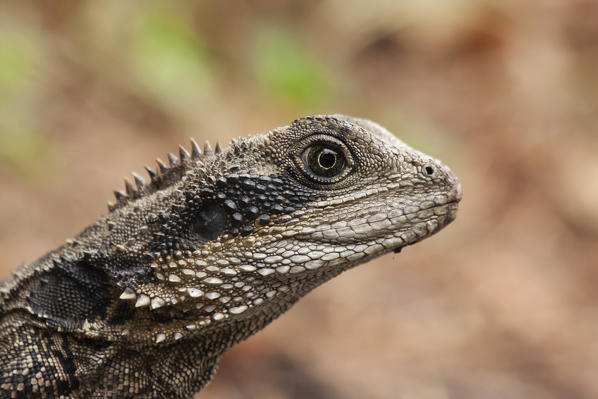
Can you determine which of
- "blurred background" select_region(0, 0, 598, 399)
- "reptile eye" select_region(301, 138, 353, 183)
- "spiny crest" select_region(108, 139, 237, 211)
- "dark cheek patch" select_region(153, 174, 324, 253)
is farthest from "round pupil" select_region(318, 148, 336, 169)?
"blurred background" select_region(0, 0, 598, 399)

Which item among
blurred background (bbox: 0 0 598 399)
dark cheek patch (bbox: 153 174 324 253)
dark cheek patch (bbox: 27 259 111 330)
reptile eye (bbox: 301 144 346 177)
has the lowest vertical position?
dark cheek patch (bbox: 27 259 111 330)

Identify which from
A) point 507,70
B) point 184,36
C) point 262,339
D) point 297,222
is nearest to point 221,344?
point 297,222

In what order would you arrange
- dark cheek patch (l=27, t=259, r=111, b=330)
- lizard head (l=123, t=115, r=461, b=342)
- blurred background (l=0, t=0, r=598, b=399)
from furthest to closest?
blurred background (l=0, t=0, r=598, b=399) < dark cheek patch (l=27, t=259, r=111, b=330) < lizard head (l=123, t=115, r=461, b=342)

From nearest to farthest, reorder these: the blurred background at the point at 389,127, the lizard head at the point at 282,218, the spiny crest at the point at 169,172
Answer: the lizard head at the point at 282,218 < the spiny crest at the point at 169,172 < the blurred background at the point at 389,127

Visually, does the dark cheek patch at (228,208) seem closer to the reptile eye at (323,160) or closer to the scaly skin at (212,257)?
the scaly skin at (212,257)

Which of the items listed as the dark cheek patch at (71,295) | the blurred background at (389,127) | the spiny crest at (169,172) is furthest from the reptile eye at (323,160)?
the blurred background at (389,127)

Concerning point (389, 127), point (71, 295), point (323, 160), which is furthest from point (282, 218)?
point (389, 127)

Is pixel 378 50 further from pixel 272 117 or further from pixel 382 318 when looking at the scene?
pixel 382 318

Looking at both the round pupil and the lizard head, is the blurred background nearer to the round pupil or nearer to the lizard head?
the lizard head
